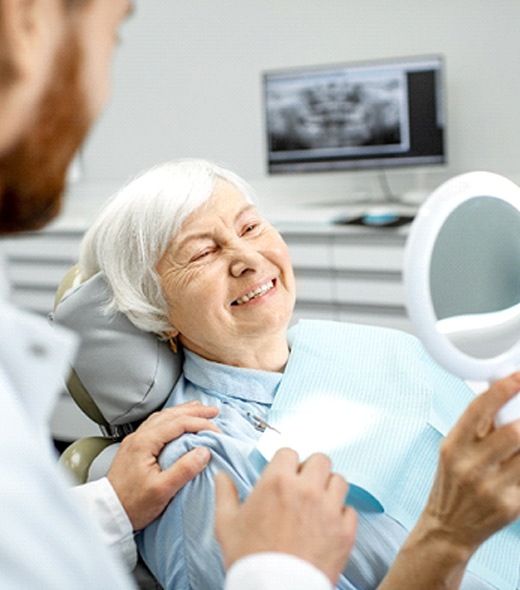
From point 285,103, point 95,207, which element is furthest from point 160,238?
point 95,207

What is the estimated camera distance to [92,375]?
1.71m

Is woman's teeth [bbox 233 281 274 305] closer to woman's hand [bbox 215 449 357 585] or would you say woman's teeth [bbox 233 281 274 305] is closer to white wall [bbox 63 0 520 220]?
woman's hand [bbox 215 449 357 585]

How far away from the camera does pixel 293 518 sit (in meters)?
0.98

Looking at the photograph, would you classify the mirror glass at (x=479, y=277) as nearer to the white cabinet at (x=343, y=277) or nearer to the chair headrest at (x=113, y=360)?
the chair headrest at (x=113, y=360)

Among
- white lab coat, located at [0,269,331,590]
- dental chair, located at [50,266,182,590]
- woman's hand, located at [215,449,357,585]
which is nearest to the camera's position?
white lab coat, located at [0,269,331,590]

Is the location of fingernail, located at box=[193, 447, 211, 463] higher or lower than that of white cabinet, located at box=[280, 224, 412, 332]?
higher

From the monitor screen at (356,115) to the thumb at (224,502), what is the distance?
3154 millimetres

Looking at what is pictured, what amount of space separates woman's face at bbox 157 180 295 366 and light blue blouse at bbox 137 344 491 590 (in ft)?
0.52

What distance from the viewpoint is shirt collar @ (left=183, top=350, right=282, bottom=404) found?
5.54ft

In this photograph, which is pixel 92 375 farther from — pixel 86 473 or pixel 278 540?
pixel 278 540

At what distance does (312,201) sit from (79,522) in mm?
3847

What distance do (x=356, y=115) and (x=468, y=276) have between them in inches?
121

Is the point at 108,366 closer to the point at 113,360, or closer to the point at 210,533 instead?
the point at 113,360

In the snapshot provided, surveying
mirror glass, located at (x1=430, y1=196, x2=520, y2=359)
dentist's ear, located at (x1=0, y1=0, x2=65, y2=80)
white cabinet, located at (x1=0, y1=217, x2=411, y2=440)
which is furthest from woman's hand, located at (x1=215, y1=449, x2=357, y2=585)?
white cabinet, located at (x1=0, y1=217, x2=411, y2=440)
